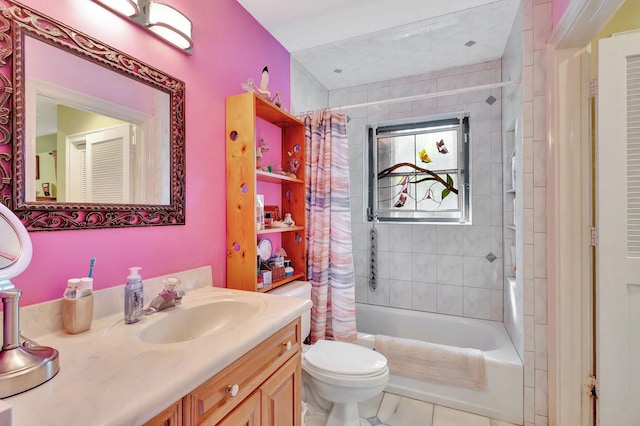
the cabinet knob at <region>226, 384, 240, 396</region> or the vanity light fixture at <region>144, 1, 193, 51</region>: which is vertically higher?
the vanity light fixture at <region>144, 1, 193, 51</region>

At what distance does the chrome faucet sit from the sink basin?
0.03 m

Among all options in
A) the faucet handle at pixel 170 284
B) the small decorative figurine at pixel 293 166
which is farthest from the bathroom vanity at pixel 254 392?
the small decorative figurine at pixel 293 166

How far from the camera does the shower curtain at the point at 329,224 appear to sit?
2.11 meters

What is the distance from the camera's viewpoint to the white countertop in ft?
1.76

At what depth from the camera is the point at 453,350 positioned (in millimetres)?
1884

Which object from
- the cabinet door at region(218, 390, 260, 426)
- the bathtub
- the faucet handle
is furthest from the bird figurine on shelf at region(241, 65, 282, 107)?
the bathtub

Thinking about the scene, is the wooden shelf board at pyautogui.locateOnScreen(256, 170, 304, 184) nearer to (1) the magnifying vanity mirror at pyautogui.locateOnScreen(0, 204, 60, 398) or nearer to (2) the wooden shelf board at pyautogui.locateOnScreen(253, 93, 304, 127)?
(2) the wooden shelf board at pyautogui.locateOnScreen(253, 93, 304, 127)

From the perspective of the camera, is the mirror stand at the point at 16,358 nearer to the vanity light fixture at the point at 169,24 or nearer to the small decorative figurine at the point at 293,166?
the vanity light fixture at the point at 169,24

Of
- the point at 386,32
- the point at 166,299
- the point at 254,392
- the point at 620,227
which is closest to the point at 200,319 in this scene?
the point at 166,299

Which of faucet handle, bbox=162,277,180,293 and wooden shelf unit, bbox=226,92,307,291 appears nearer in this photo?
faucet handle, bbox=162,277,180,293

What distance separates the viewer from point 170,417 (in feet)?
2.13

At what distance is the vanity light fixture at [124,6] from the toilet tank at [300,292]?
1445 millimetres

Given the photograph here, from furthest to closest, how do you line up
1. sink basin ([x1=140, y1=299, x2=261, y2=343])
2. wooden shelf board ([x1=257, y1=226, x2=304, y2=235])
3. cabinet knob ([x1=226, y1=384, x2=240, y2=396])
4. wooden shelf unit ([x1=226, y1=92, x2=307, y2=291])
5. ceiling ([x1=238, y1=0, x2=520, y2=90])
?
ceiling ([x1=238, y1=0, x2=520, y2=90]) → wooden shelf board ([x1=257, y1=226, x2=304, y2=235]) → wooden shelf unit ([x1=226, y1=92, x2=307, y2=291]) → sink basin ([x1=140, y1=299, x2=261, y2=343]) → cabinet knob ([x1=226, y1=384, x2=240, y2=396])

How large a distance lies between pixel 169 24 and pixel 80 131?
2.02 ft
